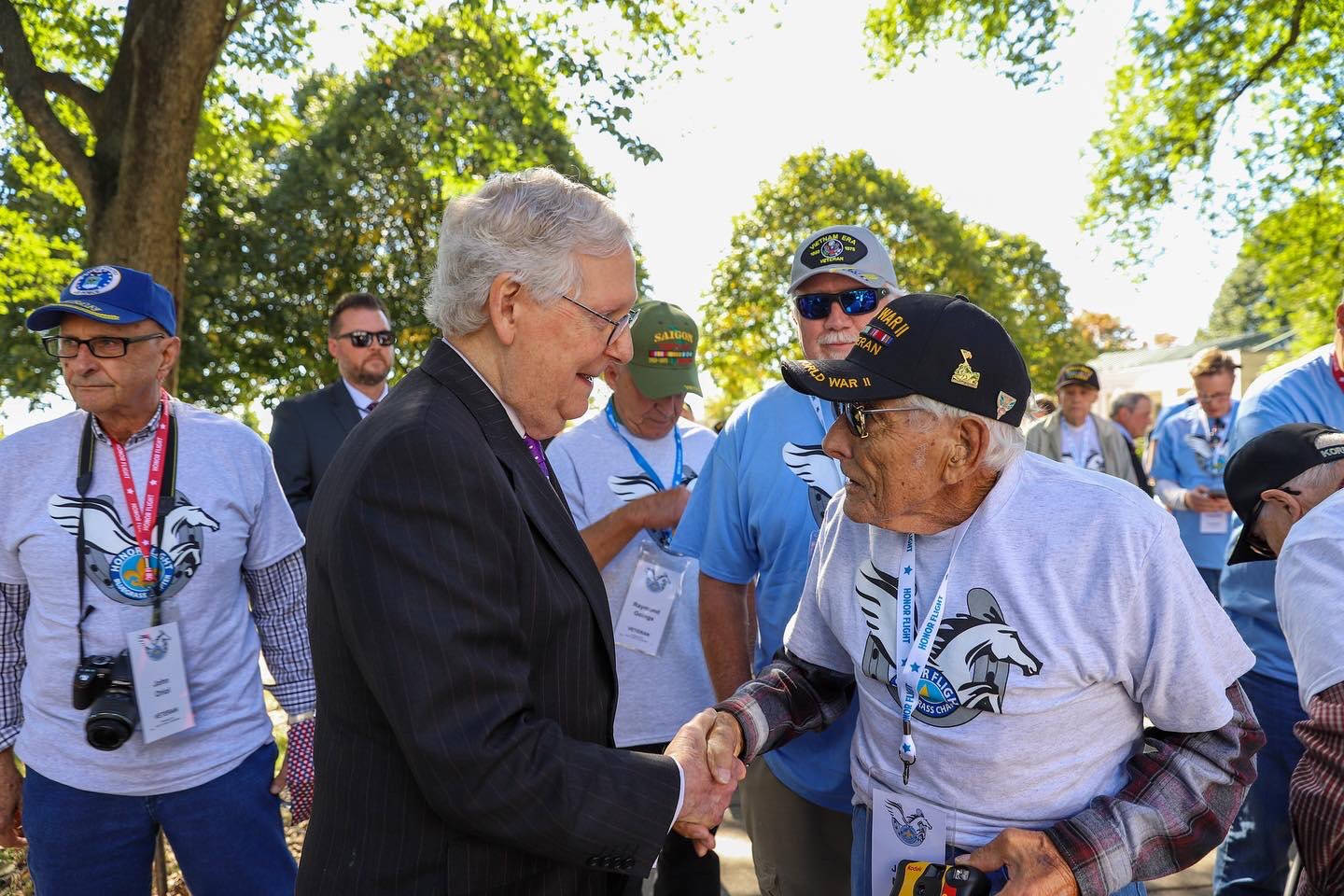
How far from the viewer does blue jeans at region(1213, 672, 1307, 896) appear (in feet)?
10.9

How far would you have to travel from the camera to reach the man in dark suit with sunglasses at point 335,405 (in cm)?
469

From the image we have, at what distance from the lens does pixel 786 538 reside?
2.79m

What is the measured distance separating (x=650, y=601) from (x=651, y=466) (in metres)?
0.55

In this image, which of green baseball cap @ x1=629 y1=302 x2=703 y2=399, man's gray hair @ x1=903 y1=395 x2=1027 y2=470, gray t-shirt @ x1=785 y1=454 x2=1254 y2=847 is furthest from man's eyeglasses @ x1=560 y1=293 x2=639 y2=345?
green baseball cap @ x1=629 y1=302 x2=703 y2=399

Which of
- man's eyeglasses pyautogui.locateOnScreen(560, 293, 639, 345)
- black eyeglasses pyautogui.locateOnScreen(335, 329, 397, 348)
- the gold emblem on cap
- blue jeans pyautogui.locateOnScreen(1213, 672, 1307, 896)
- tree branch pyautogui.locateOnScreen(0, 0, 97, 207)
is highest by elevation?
tree branch pyautogui.locateOnScreen(0, 0, 97, 207)

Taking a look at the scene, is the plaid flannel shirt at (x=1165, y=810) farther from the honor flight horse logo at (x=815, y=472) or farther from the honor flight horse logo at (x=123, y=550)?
the honor flight horse logo at (x=123, y=550)

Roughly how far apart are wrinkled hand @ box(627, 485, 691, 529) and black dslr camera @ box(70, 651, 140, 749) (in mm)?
1527

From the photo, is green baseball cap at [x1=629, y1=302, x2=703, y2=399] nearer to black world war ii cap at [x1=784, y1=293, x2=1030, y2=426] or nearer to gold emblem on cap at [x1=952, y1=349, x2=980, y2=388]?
black world war ii cap at [x1=784, y1=293, x2=1030, y2=426]

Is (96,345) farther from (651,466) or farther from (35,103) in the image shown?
(35,103)

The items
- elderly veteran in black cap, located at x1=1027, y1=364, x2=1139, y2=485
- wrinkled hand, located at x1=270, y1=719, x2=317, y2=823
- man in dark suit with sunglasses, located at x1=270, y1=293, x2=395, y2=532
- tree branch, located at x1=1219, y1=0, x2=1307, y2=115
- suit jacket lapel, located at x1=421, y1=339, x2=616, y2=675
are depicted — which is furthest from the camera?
tree branch, located at x1=1219, y1=0, x2=1307, y2=115

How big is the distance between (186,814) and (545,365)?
1.82 metres

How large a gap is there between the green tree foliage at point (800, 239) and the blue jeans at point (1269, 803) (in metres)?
13.5

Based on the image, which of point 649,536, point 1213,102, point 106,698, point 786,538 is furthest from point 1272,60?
point 106,698

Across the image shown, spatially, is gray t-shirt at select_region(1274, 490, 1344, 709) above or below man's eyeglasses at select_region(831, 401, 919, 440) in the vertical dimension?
below
